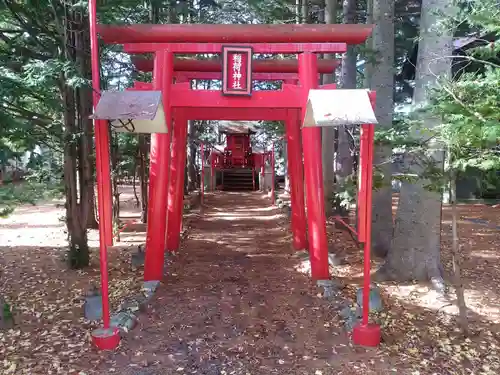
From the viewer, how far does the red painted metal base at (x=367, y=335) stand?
4.30m

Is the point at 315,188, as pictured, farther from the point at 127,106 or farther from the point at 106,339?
the point at 106,339

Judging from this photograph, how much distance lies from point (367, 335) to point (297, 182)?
4.70 meters

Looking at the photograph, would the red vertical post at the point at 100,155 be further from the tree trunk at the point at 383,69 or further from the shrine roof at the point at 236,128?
the shrine roof at the point at 236,128

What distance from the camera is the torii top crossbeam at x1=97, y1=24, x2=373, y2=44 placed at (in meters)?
5.72

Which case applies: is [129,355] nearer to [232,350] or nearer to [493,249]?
[232,350]

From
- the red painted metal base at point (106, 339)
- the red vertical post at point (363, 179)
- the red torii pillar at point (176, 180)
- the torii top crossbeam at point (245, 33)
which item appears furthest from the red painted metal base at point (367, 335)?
the red torii pillar at point (176, 180)

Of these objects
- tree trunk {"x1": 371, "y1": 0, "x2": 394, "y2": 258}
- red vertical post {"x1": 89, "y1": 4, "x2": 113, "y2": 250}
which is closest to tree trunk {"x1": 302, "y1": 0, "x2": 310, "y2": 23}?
tree trunk {"x1": 371, "y1": 0, "x2": 394, "y2": 258}

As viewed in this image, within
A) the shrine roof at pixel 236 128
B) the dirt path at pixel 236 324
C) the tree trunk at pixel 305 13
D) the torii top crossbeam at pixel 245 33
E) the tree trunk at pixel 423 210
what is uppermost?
the tree trunk at pixel 305 13

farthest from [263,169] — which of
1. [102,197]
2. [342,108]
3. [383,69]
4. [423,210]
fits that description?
[102,197]

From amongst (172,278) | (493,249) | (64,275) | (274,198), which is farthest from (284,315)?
(274,198)

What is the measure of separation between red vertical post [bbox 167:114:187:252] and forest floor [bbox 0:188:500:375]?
39cm

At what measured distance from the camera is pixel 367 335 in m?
4.31

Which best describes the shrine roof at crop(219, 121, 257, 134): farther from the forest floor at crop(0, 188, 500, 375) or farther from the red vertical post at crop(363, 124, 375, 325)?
the red vertical post at crop(363, 124, 375, 325)

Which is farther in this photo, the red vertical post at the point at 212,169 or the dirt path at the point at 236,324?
the red vertical post at the point at 212,169
